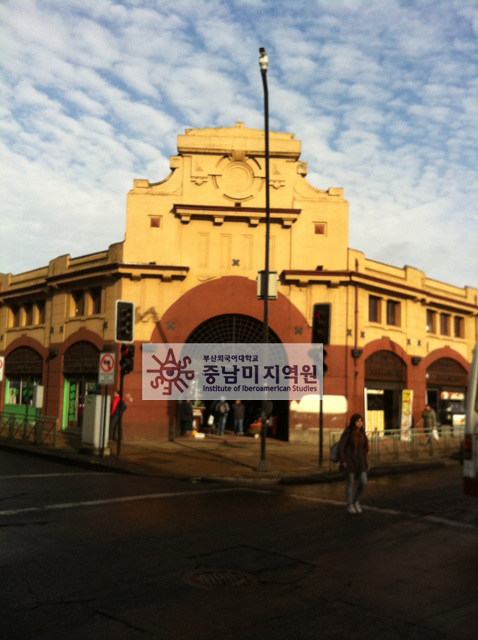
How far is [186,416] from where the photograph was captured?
2236 cm

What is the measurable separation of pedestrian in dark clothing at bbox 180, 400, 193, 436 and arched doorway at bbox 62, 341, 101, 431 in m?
3.82

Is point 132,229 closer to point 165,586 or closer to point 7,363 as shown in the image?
point 7,363

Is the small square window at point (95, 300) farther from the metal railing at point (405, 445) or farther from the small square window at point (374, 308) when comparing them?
the metal railing at point (405, 445)

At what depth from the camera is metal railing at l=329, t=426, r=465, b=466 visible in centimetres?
1769

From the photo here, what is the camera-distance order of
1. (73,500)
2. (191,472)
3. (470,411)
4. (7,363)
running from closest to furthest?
(470,411) → (73,500) → (191,472) → (7,363)

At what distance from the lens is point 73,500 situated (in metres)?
10.6

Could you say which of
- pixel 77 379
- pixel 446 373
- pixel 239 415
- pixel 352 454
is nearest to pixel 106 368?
pixel 239 415

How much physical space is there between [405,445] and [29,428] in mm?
12236

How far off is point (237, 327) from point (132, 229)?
5571 millimetres

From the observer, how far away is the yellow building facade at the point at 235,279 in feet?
75.3

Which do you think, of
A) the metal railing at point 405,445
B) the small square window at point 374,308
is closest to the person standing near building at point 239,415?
the metal railing at point 405,445

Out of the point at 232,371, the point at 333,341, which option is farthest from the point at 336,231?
the point at 232,371

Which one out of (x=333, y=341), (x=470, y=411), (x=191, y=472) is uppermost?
(x=333, y=341)

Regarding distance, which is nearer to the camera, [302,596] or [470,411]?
[302,596]
